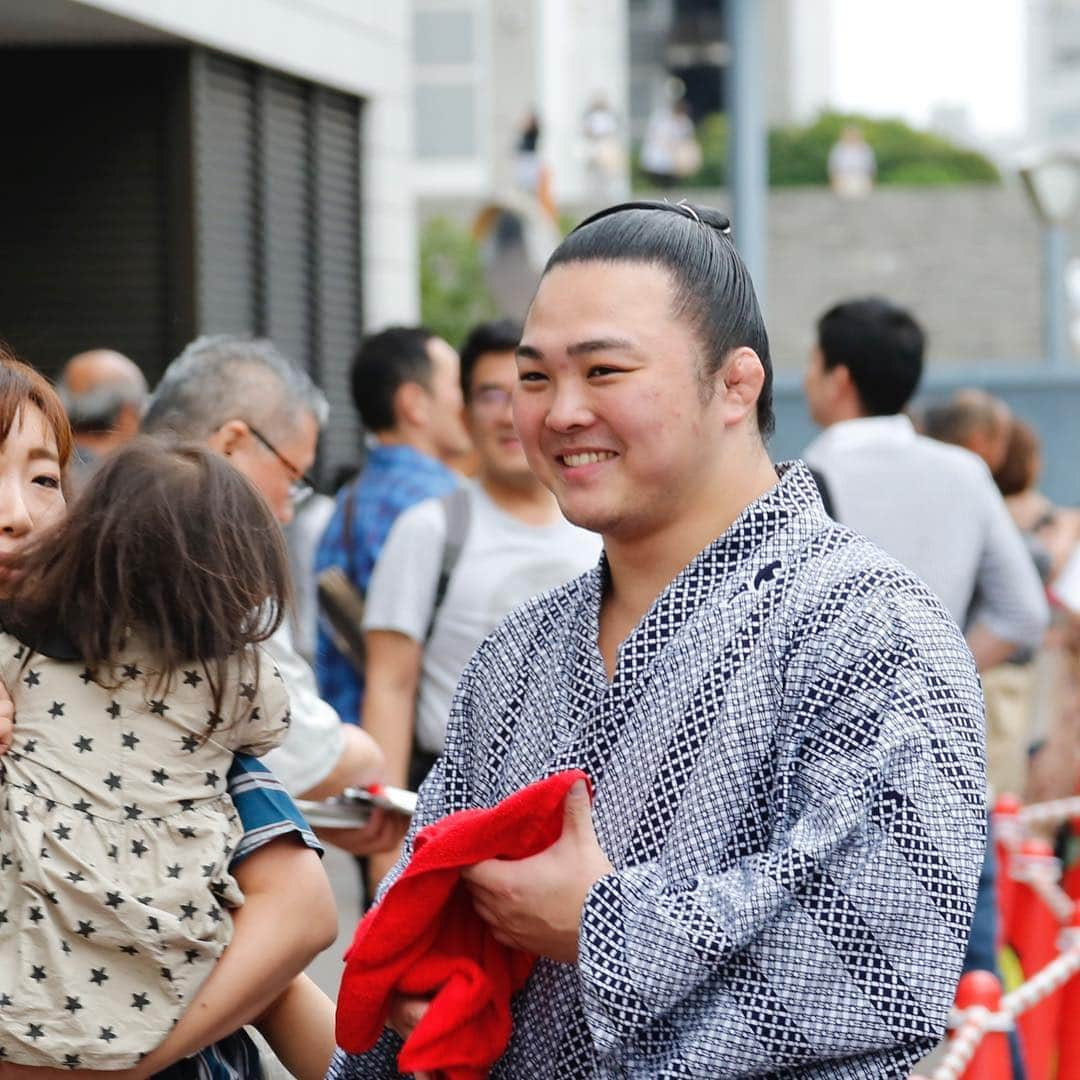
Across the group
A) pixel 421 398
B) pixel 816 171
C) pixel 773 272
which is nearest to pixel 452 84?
pixel 816 171

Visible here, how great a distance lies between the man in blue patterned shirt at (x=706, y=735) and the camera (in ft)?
6.98

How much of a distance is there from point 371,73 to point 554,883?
10.2 metres

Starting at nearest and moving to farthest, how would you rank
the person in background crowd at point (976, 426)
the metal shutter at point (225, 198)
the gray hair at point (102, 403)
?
the gray hair at point (102, 403), the person in background crowd at point (976, 426), the metal shutter at point (225, 198)

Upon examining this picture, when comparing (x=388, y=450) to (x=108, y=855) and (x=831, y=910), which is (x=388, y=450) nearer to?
(x=108, y=855)

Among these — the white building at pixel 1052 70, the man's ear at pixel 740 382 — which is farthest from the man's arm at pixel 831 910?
the white building at pixel 1052 70

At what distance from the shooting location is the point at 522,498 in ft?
16.1

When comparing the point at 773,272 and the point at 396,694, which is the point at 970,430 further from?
the point at 773,272

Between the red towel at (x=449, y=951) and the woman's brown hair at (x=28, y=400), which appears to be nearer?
the red towel at (x=449, y=951)

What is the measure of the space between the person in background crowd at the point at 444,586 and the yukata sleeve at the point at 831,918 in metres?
2.61

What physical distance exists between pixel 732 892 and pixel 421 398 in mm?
3926

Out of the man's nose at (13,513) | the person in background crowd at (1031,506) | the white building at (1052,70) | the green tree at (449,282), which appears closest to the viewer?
the man's nose at (13,513)

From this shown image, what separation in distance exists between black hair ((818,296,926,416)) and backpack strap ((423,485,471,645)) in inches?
50.2

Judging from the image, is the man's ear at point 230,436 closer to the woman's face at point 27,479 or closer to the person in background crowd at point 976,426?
the woman's face at point 27,479

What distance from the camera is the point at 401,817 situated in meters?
3.34
